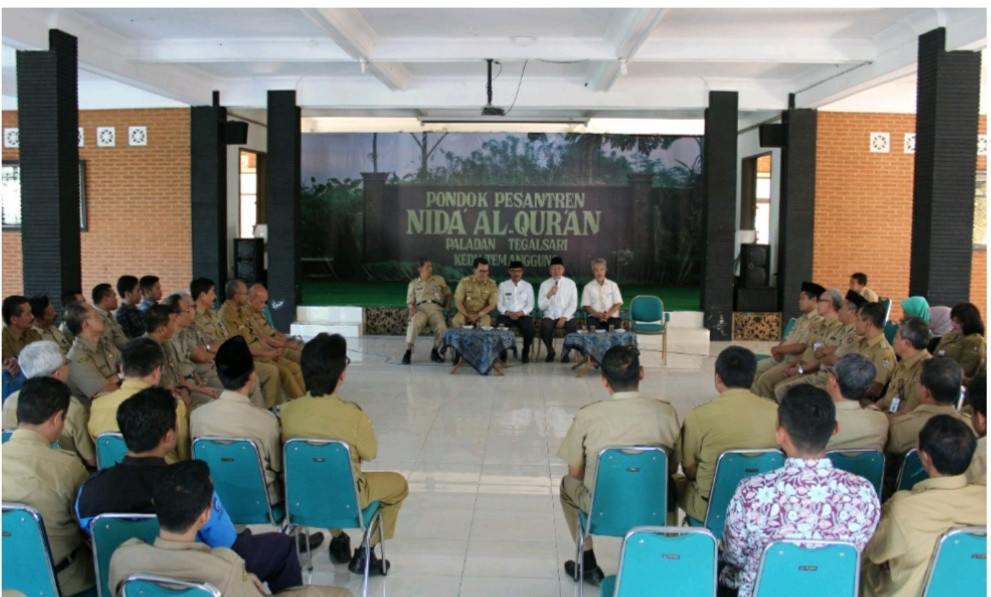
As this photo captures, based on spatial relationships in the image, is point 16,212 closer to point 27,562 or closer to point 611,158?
point 611,158

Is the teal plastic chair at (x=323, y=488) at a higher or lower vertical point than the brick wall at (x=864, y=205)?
lower

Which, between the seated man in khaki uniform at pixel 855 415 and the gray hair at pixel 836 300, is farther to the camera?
the gray hair at pixel 836 300

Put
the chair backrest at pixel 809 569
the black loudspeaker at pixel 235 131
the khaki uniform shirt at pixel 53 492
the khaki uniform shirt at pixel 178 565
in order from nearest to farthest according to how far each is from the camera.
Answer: the khaki uniform shirt at pixel 178 565 < the chair backrest at pixel 809 569 < the khaki uniform shirt at pixel 53 492 < the black loudspeaker at pixel 235 131

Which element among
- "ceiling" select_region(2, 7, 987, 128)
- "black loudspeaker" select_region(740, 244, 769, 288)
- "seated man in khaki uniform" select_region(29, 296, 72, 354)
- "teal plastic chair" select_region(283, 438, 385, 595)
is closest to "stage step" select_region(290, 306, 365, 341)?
"ceiling" select_region(2, 7, 987, 128)

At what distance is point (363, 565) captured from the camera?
3.86 metres

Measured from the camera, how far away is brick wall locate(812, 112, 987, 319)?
1228cm

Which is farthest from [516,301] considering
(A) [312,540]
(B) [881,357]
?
(A) [312,540]

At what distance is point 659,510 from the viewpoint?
341cm

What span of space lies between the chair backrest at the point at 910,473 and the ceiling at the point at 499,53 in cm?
491

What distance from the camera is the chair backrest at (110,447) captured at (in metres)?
3.43

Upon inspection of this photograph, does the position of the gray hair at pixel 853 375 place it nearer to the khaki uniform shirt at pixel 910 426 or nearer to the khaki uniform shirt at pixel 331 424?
the khaki uniform shirt at pixel 910 426

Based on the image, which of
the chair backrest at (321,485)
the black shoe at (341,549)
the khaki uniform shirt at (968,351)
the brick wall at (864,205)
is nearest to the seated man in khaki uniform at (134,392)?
the chair backrest at (321,485)

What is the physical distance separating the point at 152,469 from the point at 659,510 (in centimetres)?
185

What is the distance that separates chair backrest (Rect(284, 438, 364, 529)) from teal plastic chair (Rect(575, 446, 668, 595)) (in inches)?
36.9
